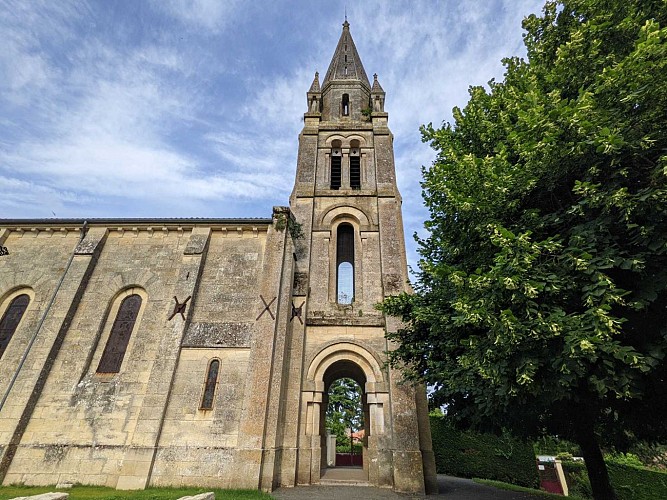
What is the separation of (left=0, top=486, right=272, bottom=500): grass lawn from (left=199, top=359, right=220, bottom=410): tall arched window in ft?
8.09

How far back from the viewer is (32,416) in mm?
11781

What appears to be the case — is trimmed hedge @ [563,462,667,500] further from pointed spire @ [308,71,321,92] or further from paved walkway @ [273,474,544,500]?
pointed spire @ [308,71,321,92]

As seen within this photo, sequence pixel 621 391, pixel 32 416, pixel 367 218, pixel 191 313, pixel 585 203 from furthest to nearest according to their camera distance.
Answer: pixel 367 218
pixel 191 313
pixel 32 416
pixel 585 203
pixel 621 391

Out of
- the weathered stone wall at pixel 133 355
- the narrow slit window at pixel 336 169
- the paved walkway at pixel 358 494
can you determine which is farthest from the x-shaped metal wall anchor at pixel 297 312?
the narrow slit window at pixel 336 169

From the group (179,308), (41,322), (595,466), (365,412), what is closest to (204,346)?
(179,308)

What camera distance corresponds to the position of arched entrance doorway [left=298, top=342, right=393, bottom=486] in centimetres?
1163

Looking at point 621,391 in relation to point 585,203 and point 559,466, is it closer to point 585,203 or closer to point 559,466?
point 585,203

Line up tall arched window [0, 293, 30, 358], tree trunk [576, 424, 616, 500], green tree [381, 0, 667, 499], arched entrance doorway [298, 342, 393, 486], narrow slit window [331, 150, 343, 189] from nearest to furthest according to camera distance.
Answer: green tree [381, 0, 667, 499] → tree trunk [576, 424, 616, 500] → arched entrance doorway [298, 342, 393, 486] → tall arched window [0, 293, 30, 358] → narrow slit window [331, 150, 343, 189]

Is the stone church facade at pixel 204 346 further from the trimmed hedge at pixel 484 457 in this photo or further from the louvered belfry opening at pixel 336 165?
the trimmed hedge at pixel 484 457

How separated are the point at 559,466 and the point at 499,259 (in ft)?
62.8

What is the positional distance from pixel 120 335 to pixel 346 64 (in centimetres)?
2319

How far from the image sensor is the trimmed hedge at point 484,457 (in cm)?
1784

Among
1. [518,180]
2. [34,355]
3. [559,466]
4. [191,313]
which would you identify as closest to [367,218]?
[191,313]

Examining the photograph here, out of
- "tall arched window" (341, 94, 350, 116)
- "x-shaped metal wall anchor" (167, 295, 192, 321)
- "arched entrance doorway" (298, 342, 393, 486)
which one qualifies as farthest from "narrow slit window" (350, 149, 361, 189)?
"x-shaped metal wall anchor" (167, 295, 192, 321)
